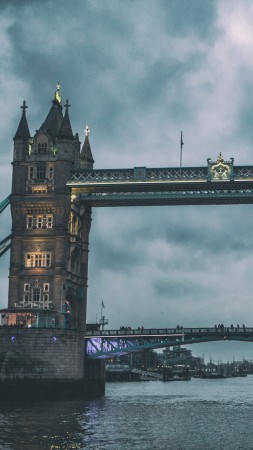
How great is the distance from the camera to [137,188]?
115 meters

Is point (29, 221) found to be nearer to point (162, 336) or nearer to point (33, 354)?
point (33, 354)

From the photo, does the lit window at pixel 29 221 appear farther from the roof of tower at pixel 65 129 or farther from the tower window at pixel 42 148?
the roof of tower at pixel 65 129

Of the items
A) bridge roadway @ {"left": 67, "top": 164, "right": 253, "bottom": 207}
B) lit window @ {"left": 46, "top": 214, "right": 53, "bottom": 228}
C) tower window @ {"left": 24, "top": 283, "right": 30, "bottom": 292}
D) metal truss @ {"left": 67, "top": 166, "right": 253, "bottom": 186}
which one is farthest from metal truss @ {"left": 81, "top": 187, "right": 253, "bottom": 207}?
tower window @ {"left": 24, "top": 283, "right": 30, "bottom": 292}

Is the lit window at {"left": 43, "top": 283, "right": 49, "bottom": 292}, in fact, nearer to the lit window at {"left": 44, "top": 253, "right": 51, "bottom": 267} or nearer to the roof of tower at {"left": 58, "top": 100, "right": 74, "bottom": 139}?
the lit window at {"left": 44, "top": 253, "right": 51, "bottom": 267}

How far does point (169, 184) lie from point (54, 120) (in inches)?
914

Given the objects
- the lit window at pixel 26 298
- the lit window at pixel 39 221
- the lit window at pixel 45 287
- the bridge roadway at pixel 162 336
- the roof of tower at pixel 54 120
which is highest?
the roof of tower at pixel 54 120

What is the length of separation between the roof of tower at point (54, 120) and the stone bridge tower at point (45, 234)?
41.8 inches

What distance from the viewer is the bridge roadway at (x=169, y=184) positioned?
369 feet

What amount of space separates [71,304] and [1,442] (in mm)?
59839

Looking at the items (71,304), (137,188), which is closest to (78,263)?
(71,304)

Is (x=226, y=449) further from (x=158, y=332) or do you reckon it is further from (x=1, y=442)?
(x=158, y=332)

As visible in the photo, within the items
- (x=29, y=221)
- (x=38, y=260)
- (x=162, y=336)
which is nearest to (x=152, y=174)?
(x=29, y=221)

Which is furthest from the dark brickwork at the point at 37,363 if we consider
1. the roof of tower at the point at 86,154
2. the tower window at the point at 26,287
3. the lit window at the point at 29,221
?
the roof of tower at the point at 86,154

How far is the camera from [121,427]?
2810 inches
